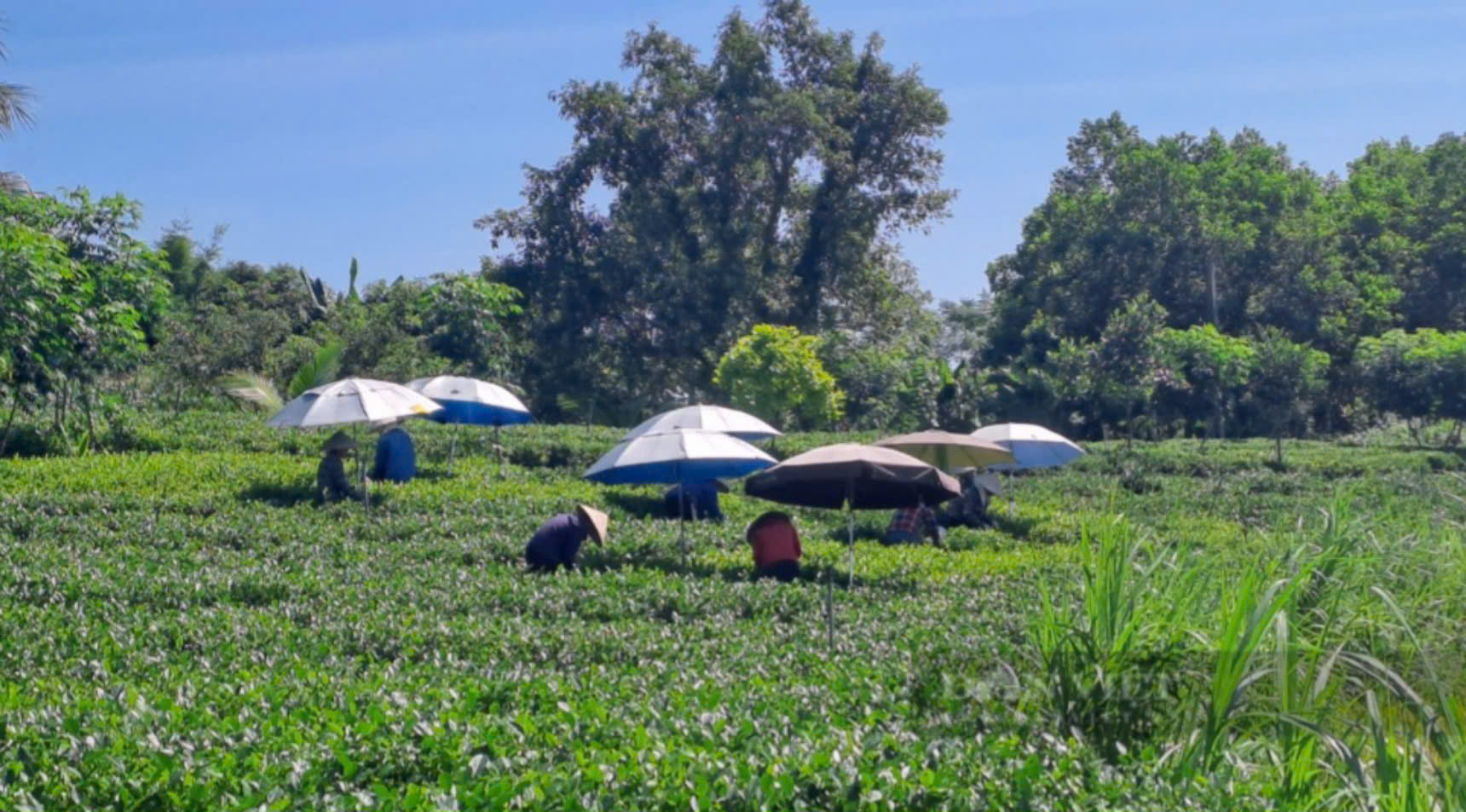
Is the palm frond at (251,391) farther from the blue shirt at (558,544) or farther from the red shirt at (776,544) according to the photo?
the red shirt at (776,544)

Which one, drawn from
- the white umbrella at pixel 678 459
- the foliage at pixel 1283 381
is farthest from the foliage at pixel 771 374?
the white umbrella at pixel 678 459

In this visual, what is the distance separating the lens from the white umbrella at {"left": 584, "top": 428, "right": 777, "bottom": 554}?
14867 millimetres

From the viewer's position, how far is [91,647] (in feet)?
30.2

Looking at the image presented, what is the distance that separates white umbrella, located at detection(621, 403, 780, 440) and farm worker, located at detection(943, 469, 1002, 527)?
304cm

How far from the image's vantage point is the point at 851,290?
135 feet

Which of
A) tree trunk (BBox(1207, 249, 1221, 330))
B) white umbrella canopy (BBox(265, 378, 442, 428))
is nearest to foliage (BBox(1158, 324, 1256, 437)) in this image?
tree trunk (BBox(1207, 249, 1221, 330))

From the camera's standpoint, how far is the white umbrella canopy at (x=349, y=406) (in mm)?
16906

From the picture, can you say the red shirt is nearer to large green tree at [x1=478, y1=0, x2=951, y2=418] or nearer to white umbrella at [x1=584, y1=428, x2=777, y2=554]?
white umbrella at [x1=584, y1=428, x2=777, y2=554]

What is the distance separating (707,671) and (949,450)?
381 inches

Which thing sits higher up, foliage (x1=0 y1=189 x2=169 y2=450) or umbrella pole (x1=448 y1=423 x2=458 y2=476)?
foliage (x1=0 y1=189 x2=169 y2=450)

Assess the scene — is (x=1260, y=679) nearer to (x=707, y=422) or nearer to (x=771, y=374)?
(x=707, y=422)

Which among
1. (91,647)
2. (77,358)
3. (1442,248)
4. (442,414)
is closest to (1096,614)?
(91,647)

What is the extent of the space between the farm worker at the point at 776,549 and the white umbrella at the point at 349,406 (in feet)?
16.6

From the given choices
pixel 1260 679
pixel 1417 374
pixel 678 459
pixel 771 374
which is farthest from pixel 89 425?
pixel 1417 374
